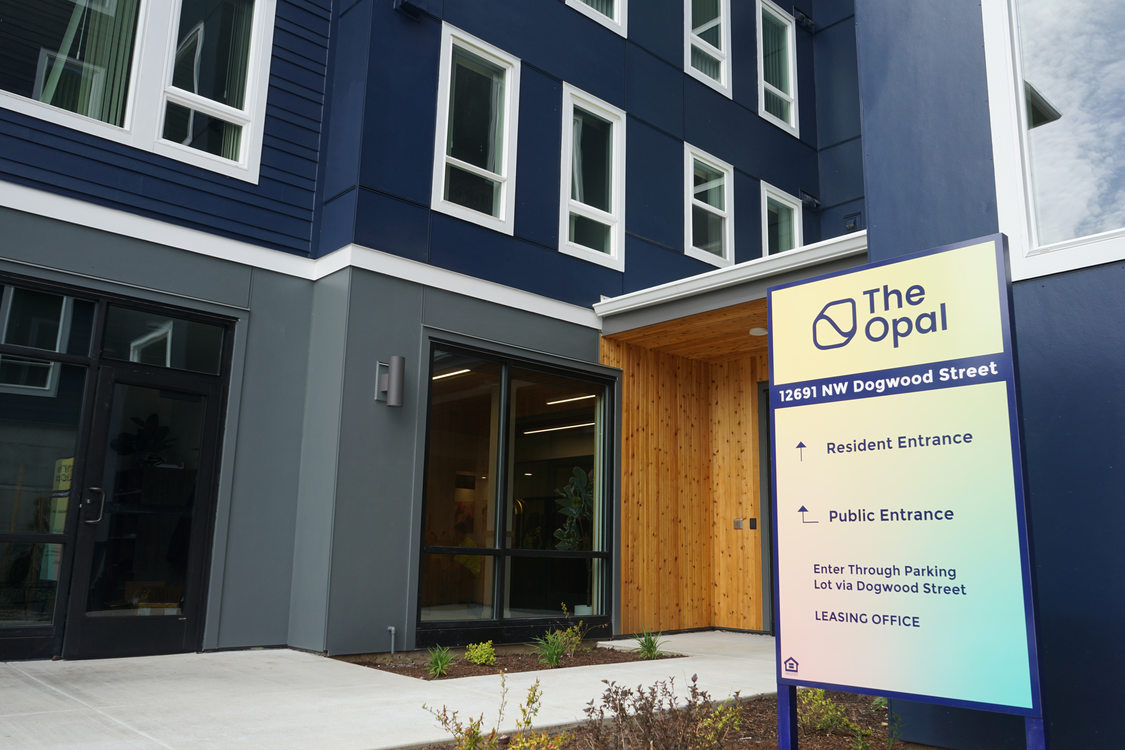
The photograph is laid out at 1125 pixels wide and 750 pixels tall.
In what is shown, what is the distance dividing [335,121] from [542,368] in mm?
2900

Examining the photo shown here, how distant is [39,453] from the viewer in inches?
233

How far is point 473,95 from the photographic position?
26.5ft

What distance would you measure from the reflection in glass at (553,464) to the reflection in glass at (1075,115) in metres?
4.88

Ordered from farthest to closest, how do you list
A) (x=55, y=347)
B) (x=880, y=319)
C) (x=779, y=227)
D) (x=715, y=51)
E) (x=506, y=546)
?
(x=779, y=227) < (x=715, y=51) < (x=506, y=546) < (x=55, y=347) < (x=880, y=319)

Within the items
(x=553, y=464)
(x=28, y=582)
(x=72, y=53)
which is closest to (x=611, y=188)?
(x=553, y=464)

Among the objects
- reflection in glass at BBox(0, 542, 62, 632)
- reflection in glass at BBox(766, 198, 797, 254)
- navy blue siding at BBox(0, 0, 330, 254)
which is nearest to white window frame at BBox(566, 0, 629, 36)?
navy blue siding at BBox(0, 0, 330, 254)

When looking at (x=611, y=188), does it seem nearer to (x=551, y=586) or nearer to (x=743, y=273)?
(x=743, y=273)

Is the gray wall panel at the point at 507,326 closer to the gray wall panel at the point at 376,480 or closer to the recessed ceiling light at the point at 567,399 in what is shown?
the gray wall panel at the point at 376,480

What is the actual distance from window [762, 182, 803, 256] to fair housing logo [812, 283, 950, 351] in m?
7.48

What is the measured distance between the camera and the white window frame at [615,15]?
30.0 ft

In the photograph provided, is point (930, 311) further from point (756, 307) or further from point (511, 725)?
point (756, 307)

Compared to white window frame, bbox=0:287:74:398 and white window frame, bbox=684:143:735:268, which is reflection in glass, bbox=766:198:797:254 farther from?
white window frame, bbox=0:287:74:398

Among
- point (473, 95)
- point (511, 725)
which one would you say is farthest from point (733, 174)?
point (511, 725)

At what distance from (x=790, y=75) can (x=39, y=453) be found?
10360mm
